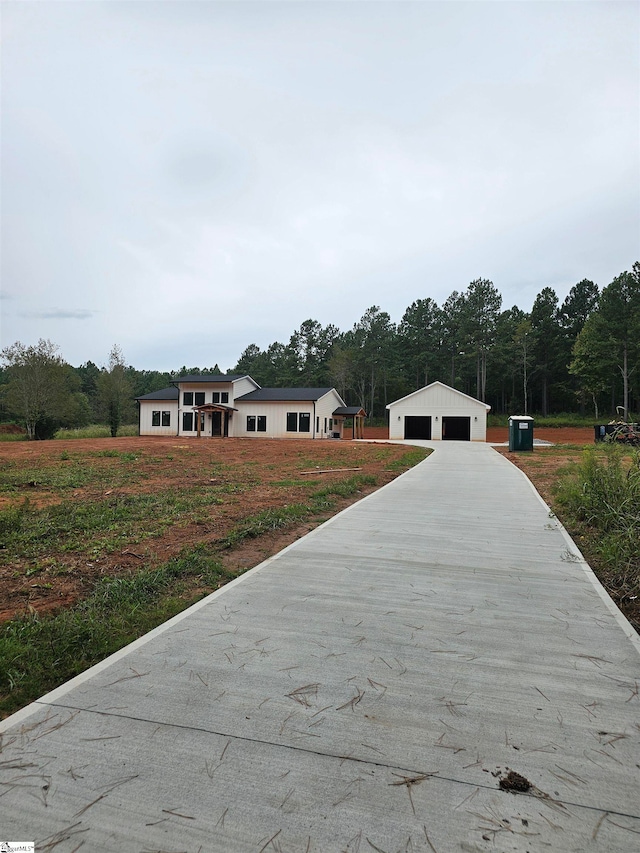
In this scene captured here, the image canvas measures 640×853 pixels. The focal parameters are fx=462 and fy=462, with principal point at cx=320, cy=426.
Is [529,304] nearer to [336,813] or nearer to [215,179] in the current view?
[215,179]

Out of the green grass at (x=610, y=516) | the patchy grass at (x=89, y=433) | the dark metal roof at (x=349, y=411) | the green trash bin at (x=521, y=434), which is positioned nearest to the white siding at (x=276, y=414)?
the dark metal roof at (x=349, y=411)

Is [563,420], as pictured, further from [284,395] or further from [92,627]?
[92,627]

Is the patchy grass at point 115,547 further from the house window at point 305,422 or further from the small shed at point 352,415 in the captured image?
the small shed at point 352,415

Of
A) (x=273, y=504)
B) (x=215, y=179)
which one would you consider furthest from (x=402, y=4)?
(x=273, y=504)

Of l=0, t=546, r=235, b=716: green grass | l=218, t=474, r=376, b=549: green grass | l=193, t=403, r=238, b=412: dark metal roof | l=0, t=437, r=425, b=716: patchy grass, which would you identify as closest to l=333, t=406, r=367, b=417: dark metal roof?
l=193, t=403, r=238, b=412: dark metal roof

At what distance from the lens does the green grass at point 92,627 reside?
8.51ft

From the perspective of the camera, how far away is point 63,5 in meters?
8.87

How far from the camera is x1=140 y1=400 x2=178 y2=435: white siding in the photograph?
38.2 metres

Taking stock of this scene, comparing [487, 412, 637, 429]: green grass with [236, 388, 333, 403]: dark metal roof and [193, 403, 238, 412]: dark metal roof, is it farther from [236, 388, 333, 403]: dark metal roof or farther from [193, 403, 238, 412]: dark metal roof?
[193, 403, 238, 412]: dark metal roof

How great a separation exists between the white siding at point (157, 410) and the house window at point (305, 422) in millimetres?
10431

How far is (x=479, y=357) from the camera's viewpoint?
56.7 m

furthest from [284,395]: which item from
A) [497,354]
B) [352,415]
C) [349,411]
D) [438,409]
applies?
[497,354]

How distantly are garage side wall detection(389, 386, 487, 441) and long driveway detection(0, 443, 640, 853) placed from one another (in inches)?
1271

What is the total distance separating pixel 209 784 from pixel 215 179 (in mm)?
16426
